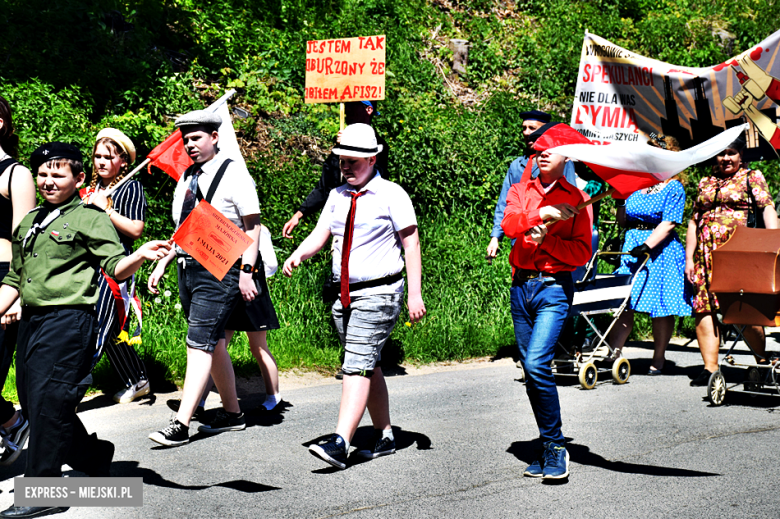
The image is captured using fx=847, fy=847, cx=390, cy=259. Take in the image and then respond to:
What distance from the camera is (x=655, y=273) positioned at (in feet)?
26.6

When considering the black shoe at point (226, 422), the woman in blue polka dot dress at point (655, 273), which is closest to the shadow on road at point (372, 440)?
the black shoe at point (226, 422)

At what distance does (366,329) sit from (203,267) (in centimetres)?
113

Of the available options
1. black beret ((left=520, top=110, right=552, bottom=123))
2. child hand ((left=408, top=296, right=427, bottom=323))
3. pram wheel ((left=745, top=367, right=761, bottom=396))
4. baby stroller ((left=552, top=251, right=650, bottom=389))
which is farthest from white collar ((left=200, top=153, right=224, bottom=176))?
pram wheel ((left=745, top=367, right=761, bottom=396))

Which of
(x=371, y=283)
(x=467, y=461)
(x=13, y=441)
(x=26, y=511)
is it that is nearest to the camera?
(x=26, y=511)

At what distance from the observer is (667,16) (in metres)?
17.4

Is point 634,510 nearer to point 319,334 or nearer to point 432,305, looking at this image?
point 319,334

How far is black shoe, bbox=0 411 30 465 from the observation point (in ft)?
15.7

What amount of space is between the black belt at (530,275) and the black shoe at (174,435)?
2.21 m

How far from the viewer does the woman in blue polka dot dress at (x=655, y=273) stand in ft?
26.1

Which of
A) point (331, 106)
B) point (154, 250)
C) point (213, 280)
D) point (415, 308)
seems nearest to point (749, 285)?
point (415, 308)

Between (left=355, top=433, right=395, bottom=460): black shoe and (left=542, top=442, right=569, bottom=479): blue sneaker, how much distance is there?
1005 mm

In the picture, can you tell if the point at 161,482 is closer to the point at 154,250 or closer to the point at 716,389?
the point at 154,250

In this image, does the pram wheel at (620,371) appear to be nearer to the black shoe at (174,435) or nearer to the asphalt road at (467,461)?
the asphalt road at (467,461)

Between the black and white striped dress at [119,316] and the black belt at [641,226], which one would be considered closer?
the black and white striped dress at [119,316]
